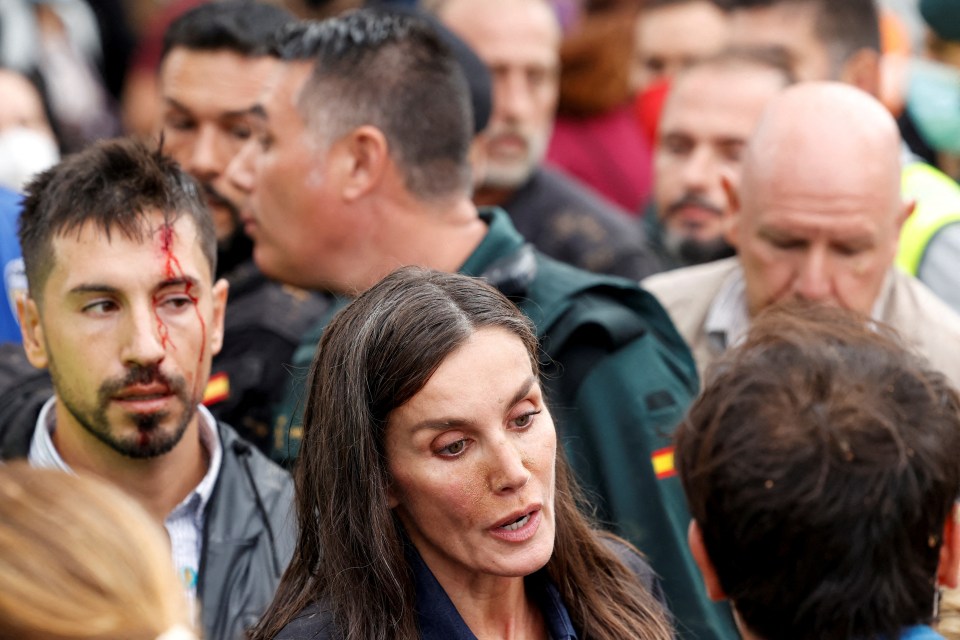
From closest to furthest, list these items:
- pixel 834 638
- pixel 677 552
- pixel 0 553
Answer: pixel 0 553 → pixel 834 638 → pixel 677 552

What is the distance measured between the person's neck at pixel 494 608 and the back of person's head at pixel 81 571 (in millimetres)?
842

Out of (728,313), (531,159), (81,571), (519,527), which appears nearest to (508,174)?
(531,159)

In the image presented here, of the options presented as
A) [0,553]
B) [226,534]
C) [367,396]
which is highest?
[0,553]

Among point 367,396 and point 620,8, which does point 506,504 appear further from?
point 620,8

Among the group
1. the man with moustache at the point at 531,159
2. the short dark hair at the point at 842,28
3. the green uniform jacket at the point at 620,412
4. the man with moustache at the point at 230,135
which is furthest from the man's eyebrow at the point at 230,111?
the short dark hair at the point at 842,28

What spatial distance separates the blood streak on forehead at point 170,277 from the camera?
3121mm

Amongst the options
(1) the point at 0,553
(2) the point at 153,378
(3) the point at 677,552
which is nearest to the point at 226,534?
(2) the point at 153,378

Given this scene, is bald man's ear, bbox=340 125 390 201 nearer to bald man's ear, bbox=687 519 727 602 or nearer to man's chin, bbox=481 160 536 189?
man's chin, bbox=481 160 536 189

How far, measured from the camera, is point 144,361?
3.06m

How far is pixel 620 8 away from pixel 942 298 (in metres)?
3.60

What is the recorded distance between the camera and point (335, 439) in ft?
8.63

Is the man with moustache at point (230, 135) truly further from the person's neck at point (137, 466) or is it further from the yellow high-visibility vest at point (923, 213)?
the yellow high-visibility vest at point (923, 213)

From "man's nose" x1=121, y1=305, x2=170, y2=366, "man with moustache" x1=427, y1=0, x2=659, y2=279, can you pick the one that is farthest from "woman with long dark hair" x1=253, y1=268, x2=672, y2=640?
"man with moustache" x1=427, y1=0, x2=659, y2=279

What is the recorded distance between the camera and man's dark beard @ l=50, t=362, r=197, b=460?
121 inches
